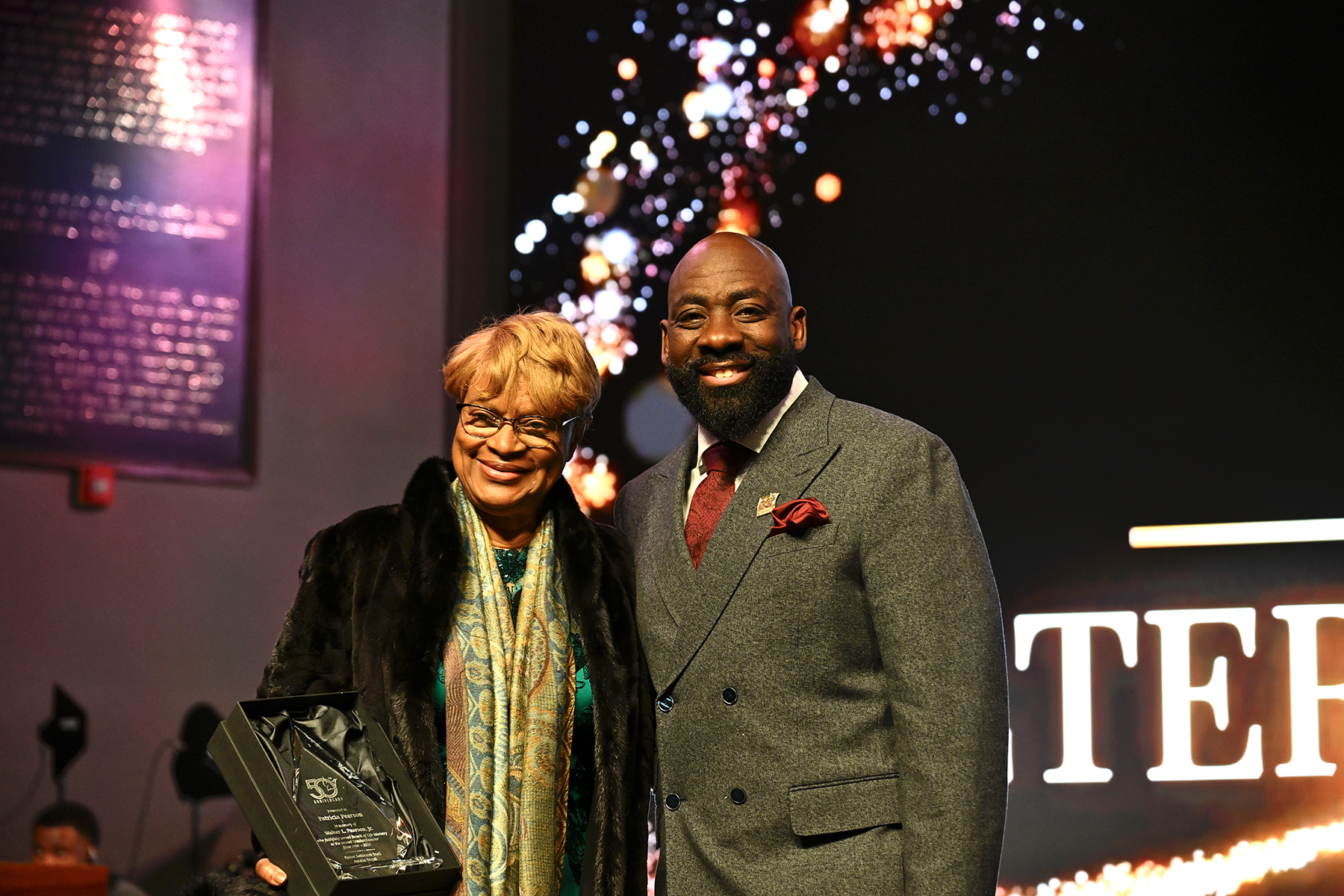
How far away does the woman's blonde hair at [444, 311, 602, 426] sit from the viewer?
2355 millimetres

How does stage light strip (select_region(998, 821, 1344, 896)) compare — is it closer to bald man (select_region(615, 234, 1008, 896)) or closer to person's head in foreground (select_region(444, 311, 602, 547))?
bald man (select_region(615, 234, 1008, 896))

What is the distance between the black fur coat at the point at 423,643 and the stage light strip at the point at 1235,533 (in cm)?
204

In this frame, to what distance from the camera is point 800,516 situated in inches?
88.2

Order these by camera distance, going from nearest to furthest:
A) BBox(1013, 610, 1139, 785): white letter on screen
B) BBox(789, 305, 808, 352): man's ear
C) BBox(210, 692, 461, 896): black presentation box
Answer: BBox(210, 692, 461, 896): black presentation box → BBox(789, 305, 808, 352): man's ear → BBox(1013, 610, 1139, 785): white letter on screen

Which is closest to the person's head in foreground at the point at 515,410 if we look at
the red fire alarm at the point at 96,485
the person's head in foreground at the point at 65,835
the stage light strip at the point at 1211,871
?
the stage light strip at the point at 1211,871

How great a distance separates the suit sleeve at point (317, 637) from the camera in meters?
2.20

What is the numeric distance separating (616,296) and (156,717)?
2.21 metres

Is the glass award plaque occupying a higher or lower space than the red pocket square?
lower

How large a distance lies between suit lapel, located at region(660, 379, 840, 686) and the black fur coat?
11 centimetres

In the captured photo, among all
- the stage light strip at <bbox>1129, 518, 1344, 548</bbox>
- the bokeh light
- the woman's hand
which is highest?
the bokeh light

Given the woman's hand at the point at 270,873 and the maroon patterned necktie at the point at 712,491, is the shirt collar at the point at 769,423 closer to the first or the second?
the maroon patterned necktie at the point at 712,491

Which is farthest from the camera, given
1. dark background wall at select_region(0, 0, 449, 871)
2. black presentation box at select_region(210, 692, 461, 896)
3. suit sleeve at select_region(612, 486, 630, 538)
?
dark background wall at select_region(0, 0, 449, 871)

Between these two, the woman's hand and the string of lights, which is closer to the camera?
the woman's hand

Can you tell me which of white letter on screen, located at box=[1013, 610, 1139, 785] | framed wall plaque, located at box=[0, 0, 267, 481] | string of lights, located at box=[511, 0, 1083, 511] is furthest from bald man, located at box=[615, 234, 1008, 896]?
framed wall plaque, located at box=[0, 0, 267, 481]
